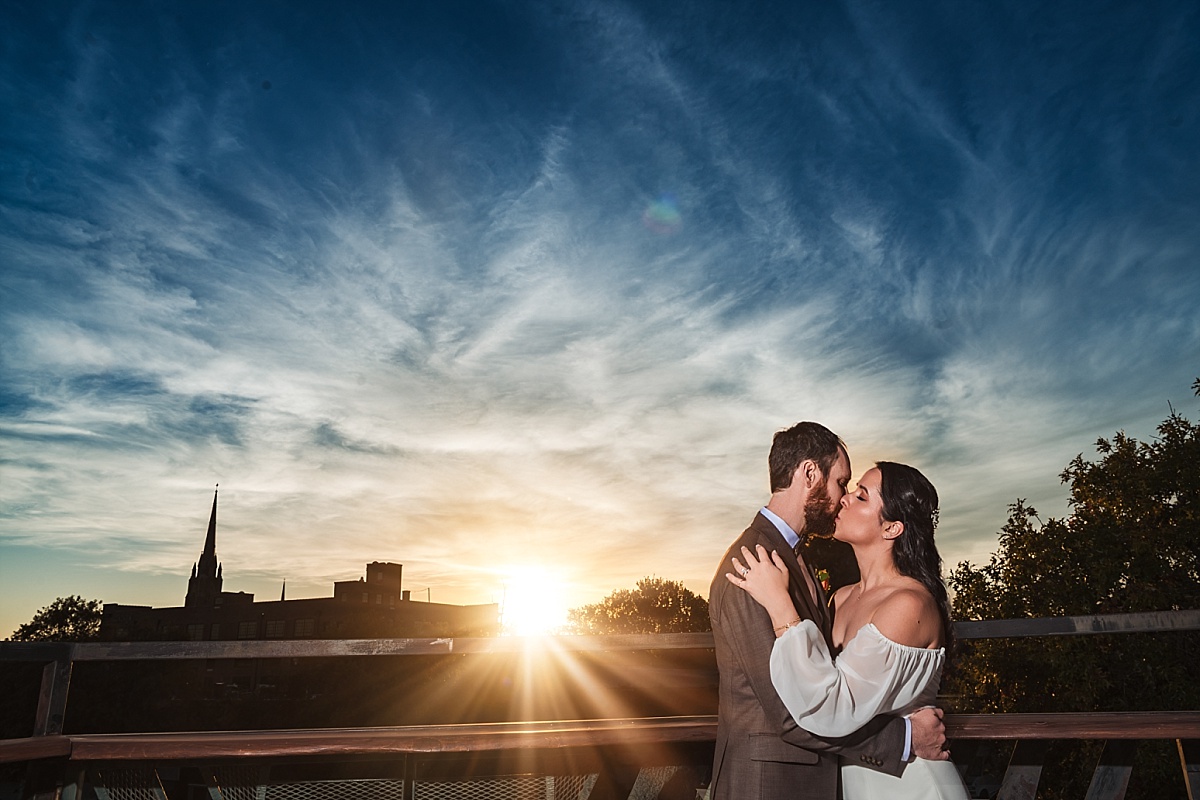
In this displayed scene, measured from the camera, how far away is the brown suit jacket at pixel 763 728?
260 centimetres

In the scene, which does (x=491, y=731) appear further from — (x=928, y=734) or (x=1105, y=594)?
(x=1105, y=594)

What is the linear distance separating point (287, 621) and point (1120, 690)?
100243 millimetres

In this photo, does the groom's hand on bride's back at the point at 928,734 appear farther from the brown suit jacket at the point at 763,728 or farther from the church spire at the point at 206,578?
the church spire at the point at 206,578

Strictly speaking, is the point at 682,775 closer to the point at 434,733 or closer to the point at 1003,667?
the point at 434,733

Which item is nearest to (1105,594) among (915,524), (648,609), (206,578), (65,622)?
(915,524)

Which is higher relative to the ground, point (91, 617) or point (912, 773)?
point (91, 617)

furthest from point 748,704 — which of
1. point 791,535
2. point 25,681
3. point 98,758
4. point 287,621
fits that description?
point 287,621

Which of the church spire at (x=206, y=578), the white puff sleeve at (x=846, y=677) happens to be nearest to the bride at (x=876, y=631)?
the white puff sleeve at (x=846, y=677)

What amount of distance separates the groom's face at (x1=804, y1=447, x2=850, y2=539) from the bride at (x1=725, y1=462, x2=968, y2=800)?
0.25 m

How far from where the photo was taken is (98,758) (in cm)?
385

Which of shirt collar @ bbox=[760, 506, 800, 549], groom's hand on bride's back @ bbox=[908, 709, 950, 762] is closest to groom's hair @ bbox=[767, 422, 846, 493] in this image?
shirt collar @ bbox=[760, 506, 800, 549]

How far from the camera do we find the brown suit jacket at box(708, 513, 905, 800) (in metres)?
2.60

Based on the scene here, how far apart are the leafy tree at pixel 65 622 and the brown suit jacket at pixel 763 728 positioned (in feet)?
278

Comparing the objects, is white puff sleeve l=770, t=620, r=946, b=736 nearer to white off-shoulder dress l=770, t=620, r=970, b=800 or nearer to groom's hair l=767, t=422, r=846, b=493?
white off-shoulder dress l=770, t=620, r=970, b=800
